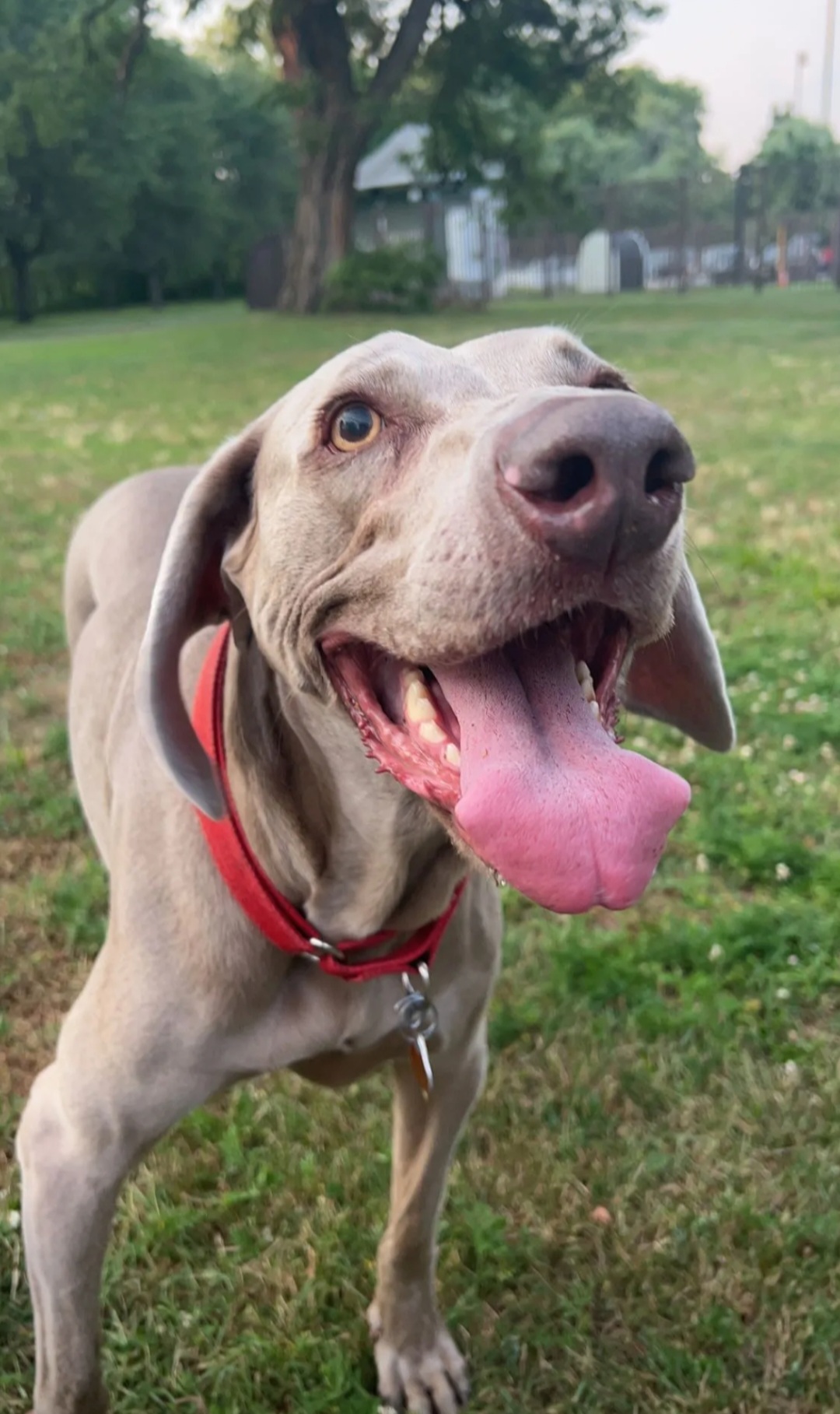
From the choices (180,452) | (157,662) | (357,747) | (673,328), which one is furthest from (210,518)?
(673,328)

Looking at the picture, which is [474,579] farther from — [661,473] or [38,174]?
[38,174]

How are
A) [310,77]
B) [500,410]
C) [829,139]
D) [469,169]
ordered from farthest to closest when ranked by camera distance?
[829,139]
[469,169]
[310,77]
[500,410]

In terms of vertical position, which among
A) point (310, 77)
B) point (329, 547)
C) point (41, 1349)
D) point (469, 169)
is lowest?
point (41, 1349)

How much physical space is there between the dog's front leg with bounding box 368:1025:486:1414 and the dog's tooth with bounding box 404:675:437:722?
0.88m

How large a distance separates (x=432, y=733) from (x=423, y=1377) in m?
1.40

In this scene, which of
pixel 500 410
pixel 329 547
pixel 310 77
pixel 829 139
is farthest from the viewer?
pixel 829 139

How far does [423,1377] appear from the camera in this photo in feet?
7.25

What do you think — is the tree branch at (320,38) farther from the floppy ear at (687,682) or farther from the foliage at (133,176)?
the floppy ear at (687,682)

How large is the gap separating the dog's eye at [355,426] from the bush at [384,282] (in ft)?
74.1

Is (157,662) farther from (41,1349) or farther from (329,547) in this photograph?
(41,1349)

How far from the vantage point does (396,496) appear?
154 cm

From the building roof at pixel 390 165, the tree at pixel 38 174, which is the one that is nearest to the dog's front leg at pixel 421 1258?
the tree at pixel 38 174

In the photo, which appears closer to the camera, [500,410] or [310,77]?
[500,410]

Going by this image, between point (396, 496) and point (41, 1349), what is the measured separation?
1.57 metres
